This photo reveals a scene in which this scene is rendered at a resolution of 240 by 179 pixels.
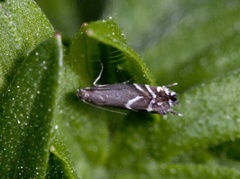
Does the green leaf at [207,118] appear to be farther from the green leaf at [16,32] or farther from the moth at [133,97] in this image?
the green leaf at [16,32]

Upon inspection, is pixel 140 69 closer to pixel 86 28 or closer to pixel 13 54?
pixel 86 28

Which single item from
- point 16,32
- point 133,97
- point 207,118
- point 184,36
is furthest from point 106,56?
point 184,36

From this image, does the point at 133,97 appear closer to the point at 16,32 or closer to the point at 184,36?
the point at 184,36

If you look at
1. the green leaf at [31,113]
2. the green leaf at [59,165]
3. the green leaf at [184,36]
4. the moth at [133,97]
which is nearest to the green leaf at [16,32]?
the green leaf at [31,113]

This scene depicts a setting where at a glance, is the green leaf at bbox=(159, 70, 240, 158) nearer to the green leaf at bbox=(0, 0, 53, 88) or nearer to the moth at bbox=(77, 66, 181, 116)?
the moth at bbox=(77, 66, 181, 116)

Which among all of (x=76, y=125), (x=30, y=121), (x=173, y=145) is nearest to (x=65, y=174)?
(x=30, y=121)
